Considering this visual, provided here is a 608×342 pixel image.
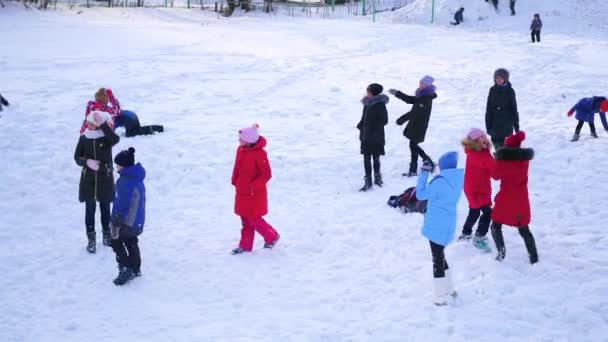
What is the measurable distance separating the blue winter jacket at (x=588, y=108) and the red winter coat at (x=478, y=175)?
203 inches

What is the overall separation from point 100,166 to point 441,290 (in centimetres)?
412

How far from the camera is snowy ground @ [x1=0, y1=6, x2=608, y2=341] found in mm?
6074

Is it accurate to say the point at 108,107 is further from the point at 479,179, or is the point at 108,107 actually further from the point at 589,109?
the point at 589,109

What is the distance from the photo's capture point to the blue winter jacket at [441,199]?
19.8 feet

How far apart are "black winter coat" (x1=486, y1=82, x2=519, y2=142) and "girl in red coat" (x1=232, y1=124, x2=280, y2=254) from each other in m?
3.90

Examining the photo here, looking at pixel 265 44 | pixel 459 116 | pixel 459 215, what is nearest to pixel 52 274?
pixel 459 215

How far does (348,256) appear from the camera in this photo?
298 inches

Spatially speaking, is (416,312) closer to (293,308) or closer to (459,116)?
(293,308)

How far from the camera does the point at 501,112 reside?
372 inches

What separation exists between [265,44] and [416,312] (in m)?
20.0

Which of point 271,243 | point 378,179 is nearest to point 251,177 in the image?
point 271,243

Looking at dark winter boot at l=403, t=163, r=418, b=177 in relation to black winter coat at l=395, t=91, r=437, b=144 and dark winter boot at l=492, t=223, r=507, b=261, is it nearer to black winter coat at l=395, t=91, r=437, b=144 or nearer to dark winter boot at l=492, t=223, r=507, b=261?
black winter coat at l=395, t=91, r=437, b=144

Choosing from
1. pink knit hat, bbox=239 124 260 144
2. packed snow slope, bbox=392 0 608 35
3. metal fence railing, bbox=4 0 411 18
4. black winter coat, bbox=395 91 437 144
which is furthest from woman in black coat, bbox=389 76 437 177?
metal fence railing, bbox=4 0 411 18

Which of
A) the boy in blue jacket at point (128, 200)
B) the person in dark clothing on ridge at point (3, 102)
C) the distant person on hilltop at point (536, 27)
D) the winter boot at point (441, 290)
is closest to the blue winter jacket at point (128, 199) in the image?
the boy in blue jacket at point (128, 200)
